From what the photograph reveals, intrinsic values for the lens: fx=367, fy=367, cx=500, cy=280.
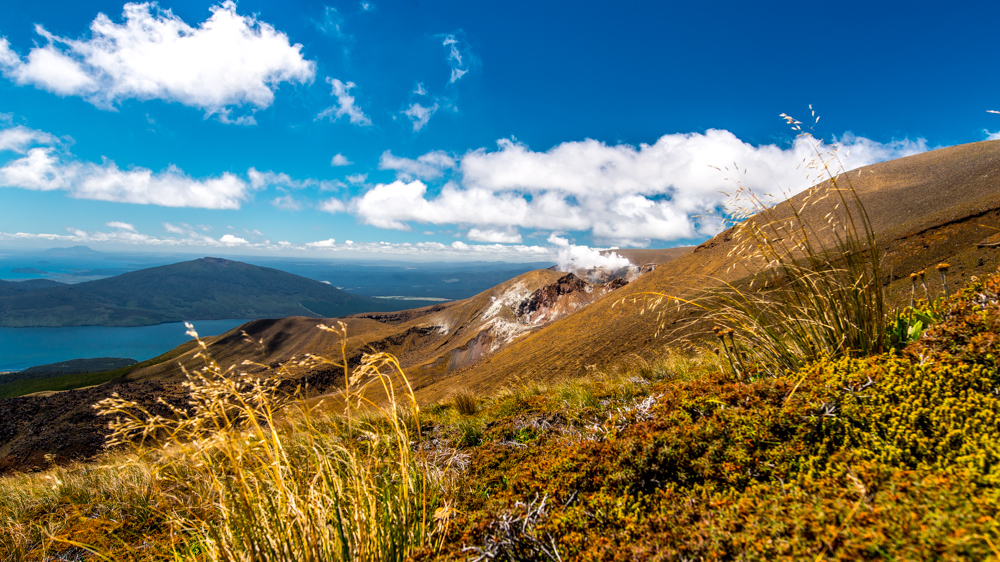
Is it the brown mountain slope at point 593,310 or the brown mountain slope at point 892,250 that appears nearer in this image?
the brown mountain slope at point 892,250

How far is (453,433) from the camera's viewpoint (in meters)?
3.72

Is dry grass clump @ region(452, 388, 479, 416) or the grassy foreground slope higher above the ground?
the grassy foreground slope

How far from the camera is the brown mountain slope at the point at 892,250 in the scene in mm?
10383

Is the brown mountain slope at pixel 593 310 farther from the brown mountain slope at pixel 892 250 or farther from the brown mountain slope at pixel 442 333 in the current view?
the brown mountain slope at pixel 442 333

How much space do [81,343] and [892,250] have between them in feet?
808

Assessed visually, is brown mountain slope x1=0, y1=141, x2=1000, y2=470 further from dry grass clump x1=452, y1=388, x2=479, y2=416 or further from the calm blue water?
the calm blue water

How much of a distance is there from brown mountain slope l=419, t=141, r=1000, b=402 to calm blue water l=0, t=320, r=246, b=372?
176m

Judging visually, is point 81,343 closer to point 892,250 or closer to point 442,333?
point 442,333

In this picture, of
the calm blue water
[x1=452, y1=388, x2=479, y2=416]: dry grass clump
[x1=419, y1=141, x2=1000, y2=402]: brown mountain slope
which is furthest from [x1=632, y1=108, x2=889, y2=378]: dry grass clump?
the calm blue water

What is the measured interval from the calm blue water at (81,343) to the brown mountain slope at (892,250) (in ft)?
577

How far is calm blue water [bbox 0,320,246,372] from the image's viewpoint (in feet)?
463

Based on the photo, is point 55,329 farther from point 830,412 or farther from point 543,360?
point 830,412

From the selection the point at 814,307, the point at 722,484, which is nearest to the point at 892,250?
the point at 814,307

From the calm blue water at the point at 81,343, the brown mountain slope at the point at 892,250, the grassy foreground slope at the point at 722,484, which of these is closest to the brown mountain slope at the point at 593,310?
the brown mountain slope at the point at 892,250
